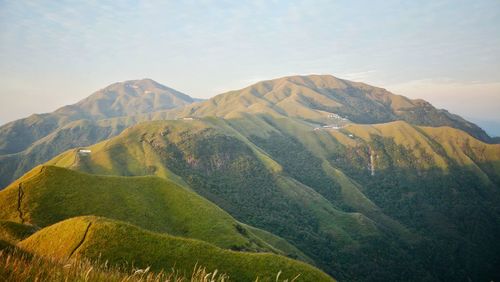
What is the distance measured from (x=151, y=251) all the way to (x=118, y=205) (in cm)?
5179

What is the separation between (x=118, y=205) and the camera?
7288 centimetres

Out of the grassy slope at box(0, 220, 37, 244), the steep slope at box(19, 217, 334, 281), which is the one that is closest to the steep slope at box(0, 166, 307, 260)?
the grassy slope at box(0, 220, 37, 244)

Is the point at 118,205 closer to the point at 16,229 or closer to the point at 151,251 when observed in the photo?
the point at 16,229

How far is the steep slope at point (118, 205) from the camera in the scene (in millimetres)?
64312

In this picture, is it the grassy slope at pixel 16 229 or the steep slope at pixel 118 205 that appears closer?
the grassy slope at pixel 16 229

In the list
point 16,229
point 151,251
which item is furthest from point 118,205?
point 151,251

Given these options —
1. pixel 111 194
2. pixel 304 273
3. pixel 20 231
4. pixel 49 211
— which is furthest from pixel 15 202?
pixel 304 273

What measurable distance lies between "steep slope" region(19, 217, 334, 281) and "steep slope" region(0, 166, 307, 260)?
36.4 metres

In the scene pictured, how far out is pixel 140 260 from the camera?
24922 mm

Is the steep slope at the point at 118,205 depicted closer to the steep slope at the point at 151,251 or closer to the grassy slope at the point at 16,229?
the grassy slope at the point at 16,229

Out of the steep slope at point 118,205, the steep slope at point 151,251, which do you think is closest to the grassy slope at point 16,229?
the steep slope at point 151,251

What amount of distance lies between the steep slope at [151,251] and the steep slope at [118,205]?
36.4 m

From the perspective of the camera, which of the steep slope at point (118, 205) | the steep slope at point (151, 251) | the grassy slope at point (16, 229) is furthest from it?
the steep slope at point (118, 205)

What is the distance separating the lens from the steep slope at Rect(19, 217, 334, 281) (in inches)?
977
